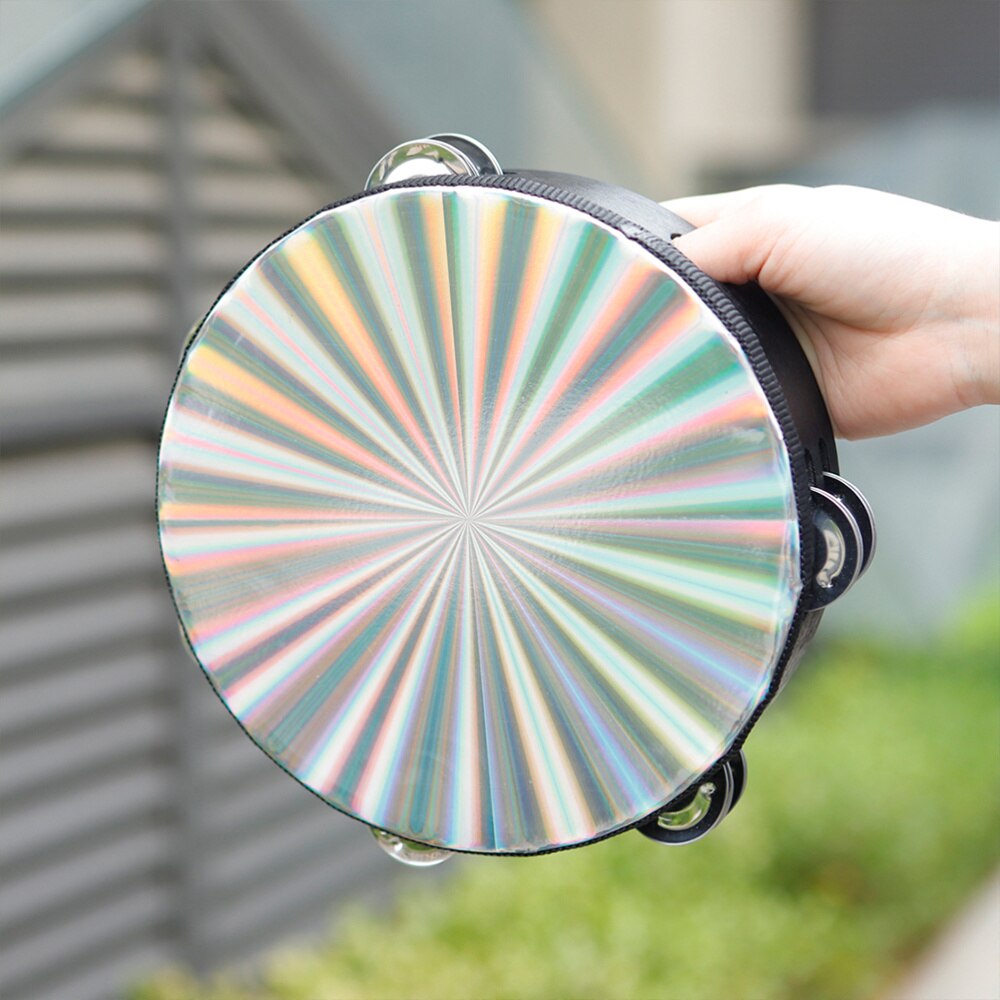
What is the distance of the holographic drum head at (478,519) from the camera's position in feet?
2.23

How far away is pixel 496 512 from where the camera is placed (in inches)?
28.2

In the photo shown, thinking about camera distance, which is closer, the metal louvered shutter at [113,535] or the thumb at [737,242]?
the thumb at [737,242]

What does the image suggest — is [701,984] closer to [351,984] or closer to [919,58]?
[351,984]

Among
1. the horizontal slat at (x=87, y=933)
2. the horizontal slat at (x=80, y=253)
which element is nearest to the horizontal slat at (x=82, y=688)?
the horizontal slat at (x=87, y=933)

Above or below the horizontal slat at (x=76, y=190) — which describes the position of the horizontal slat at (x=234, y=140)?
above

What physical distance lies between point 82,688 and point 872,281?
1.70 meters

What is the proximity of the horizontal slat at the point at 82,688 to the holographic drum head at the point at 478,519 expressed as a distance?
4.65 ft

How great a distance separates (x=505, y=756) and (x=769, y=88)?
19.5 ft

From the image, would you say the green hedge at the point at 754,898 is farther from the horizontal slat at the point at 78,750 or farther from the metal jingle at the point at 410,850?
the metal jingle at the point at 410,850

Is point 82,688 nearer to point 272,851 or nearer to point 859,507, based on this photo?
point 272,851

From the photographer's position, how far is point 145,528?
2.27 meters

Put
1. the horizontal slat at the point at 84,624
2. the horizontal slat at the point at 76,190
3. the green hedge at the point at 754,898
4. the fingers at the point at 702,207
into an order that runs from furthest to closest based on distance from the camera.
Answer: the green hedge at the point at 754,898 < the horizontal slat at the point at 84,624 < the horizontal slat at the point at 76,190 < the fingers at the point at 702,207

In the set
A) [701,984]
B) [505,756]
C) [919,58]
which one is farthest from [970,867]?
[919,58]

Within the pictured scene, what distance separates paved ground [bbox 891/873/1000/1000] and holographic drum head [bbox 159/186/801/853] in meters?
1.06
